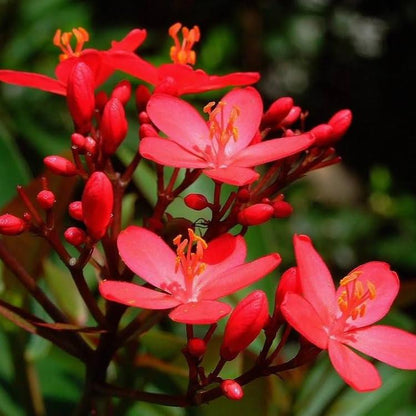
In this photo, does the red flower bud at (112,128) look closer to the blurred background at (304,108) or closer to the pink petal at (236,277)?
the pink petal at (236,277)

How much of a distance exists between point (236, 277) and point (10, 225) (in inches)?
8.8

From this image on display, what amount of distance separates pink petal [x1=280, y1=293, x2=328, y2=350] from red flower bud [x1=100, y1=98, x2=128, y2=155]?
25 cm

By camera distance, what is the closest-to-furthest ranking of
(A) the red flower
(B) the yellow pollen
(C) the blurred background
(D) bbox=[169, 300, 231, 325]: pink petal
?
(D) bbox=[169, 300, 231, 325]: pink petal → (A) the red flower → (B) the yellow pollen → (C) the blurred background

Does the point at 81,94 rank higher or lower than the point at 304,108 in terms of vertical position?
higher

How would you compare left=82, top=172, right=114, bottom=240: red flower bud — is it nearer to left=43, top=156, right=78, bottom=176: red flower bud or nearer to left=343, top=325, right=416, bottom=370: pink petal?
left=43, top=156, right=78, bottom=176: red flower bud

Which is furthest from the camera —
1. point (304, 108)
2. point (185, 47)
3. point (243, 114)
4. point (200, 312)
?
point (304, 108)

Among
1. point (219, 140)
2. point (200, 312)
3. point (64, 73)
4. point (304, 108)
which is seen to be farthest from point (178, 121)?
point (304, 108)

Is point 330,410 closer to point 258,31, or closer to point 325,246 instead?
point 325,246

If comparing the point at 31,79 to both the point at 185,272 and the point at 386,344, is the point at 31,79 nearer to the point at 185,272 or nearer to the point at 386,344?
the point at 185,272

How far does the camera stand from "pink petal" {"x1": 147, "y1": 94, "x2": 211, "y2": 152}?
910 mm

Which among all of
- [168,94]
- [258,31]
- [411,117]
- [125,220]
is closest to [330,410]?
[125,220]

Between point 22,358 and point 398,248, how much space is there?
117cm

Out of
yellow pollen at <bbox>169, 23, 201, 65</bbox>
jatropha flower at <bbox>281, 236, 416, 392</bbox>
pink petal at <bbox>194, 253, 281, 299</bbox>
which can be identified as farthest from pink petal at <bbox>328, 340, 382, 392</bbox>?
yellow pollen at <bbox>169, 23, 201, 65</bbox>

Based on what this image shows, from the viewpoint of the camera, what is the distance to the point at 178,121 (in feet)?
3.05
